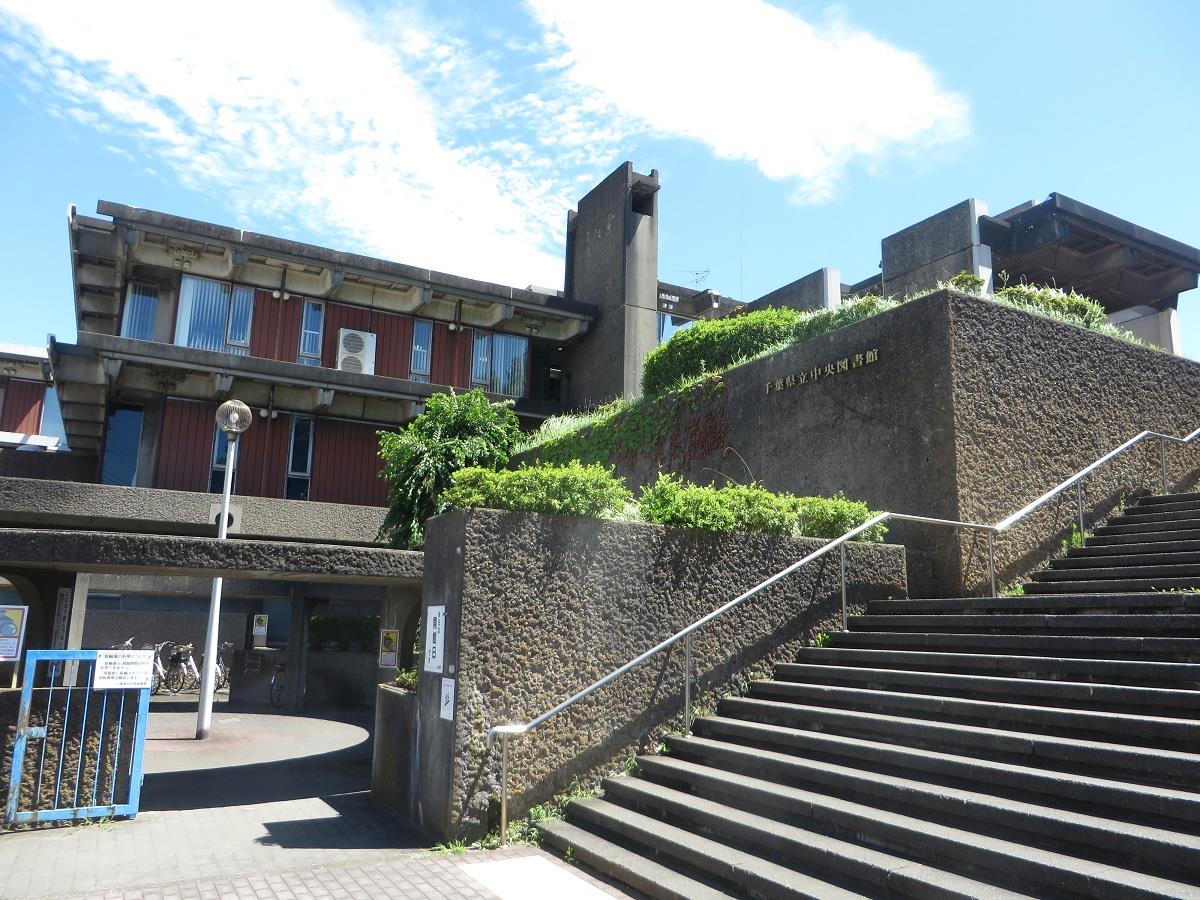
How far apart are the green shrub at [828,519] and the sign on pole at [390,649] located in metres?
5.89

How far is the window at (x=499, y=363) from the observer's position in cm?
2175

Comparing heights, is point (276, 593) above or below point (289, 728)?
above

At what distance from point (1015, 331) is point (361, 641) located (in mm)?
14675

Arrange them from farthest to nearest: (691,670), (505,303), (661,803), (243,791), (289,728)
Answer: (505,303) → (289,728) → (243,791) → (691,670) → (661,803)

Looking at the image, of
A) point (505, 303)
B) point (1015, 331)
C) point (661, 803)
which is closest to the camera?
point (661, 803)

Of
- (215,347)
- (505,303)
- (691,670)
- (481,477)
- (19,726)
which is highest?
(505,303)

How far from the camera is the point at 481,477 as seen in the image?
796 cm

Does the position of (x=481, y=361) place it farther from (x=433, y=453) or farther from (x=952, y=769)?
(x=952, y=769)

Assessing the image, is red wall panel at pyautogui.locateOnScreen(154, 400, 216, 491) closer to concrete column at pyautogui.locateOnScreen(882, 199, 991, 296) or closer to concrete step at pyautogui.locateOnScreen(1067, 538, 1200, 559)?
concrete column at pyautogui.locateOnScreen(882, 199, 991, 296)

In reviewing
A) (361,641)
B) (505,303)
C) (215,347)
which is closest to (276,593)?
(361,641)

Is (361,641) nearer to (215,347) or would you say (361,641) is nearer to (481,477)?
(215,347)

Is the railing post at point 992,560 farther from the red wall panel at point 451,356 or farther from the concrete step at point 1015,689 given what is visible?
the red wall panel at point 451,356

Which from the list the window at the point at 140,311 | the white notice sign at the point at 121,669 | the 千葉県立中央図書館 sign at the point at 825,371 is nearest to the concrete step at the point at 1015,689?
the 千葉県立中央図書館 sign at the point at 825,371

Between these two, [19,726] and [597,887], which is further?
[19,726]
